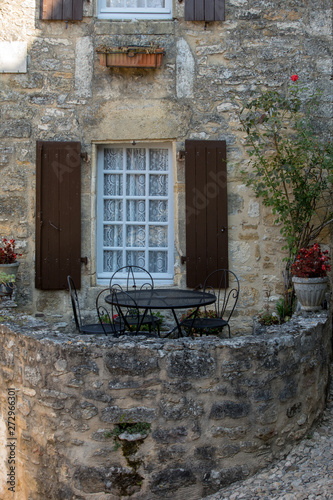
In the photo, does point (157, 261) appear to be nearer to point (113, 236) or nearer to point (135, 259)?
point (135, 259)

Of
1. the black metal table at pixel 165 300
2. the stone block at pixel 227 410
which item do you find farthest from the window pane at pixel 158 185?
the stone block at pixel 227 410

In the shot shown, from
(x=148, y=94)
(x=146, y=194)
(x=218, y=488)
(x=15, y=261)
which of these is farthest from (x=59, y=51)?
(x=218, y=488)

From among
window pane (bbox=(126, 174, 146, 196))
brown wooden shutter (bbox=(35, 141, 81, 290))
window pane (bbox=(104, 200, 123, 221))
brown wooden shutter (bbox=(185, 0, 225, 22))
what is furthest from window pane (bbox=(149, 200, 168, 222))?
brown wooden shutter (bbox=(185, 0, 225, 22))

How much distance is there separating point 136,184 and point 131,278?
0.97 m

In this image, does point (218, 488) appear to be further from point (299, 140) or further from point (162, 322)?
point (299, 140)

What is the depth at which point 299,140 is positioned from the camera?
17.3ft

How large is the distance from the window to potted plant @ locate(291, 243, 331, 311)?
150cm

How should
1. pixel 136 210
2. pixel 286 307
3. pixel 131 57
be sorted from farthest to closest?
1. pixel 136 210
2. pixel 131 57
3. pixel 286 307

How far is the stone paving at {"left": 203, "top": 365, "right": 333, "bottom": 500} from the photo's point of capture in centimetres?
321

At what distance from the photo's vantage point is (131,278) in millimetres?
5531

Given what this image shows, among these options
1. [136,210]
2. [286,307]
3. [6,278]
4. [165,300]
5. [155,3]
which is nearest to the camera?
[165,300]

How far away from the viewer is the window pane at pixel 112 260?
5.66 meters

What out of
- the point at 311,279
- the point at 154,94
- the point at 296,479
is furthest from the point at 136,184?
the point at 296,479

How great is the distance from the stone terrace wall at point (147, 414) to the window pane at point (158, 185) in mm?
2488
